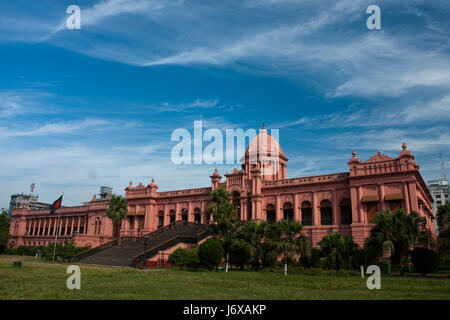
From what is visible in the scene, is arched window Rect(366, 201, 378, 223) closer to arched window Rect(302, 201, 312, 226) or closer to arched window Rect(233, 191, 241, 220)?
arched window Rect(302, 201, 312, 226)

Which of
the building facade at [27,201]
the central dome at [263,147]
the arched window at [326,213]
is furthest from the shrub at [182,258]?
the building facade at [27,201]

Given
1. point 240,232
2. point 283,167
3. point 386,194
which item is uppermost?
point 283,167

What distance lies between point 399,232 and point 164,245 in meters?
22.1

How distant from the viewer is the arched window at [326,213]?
137 ft

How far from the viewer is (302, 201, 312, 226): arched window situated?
1702 inches

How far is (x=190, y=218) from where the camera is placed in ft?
171

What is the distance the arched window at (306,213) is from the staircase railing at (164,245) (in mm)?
12580

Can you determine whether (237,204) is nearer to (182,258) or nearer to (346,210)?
(346,210)

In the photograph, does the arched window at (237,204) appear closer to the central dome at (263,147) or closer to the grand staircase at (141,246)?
the grand staircase at (141,246)

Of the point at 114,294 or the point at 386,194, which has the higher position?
the point at 386,194

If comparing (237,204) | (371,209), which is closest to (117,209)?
(237,204)
